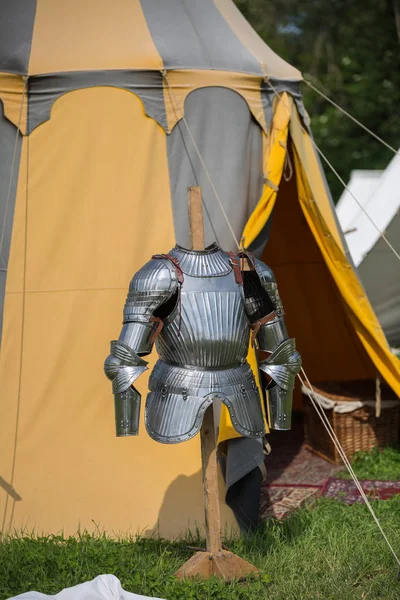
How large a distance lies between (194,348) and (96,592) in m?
1.03

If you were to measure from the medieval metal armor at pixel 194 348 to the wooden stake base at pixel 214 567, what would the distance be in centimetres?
57

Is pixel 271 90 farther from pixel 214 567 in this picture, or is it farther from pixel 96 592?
pixel 96 592

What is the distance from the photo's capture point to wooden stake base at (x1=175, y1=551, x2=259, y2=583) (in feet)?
12.0

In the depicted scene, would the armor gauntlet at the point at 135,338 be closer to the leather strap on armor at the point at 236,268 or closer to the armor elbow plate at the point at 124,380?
the armor elbow plate at the point at 124,380

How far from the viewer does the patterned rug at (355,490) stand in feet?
16.5

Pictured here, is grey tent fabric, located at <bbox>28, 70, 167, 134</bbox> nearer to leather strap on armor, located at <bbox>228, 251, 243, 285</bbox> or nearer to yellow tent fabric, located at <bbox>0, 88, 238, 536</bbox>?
yellow tent fabric, located at <bbox>0, 88, 238, 536</bbox>

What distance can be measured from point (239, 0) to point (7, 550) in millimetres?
19997

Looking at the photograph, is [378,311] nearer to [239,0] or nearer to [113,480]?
[113,480]

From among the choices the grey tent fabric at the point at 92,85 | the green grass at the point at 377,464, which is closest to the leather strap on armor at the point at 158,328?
the grey tent fabric at the point at 92,85

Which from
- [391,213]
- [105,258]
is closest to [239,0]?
[391,213]

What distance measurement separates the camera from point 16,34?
15.4 ft

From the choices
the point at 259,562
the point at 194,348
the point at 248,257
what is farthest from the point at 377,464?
the point at 194,348

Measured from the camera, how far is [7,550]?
416 cm

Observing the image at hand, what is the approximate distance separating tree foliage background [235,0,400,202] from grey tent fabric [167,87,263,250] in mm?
14898
